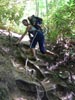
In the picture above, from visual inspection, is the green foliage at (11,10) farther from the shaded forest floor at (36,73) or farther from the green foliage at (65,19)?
the shaded forest floor at (36,73)

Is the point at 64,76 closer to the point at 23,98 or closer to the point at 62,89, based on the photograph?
the point at 62,89

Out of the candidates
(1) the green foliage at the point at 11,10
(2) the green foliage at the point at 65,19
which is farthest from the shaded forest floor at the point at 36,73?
(1) the green foliage at the point at 11,10

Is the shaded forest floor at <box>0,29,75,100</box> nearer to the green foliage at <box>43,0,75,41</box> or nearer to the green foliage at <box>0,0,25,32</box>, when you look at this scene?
the green foliage at <box>43,0,75,41</box>

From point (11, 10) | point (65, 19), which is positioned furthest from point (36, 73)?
point (11, 10)

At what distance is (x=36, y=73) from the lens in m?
7.87

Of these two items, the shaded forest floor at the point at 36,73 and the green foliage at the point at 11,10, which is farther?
the green foliage at the point at 11,10

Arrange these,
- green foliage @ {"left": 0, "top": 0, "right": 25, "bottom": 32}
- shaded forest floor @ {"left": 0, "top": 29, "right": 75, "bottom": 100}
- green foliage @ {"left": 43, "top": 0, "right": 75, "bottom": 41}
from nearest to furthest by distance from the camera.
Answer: shaded forest floor @ {"left": 0, "top": 29, "right": 75, "bottom": 100} → green foliage @ {"left": 43, "top": 0, "right": 75, "bottom": 41} → green foliage @ {"left": 0, "top": 0, "right": 25, "bottom": 32}

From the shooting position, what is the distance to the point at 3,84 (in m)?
5.34

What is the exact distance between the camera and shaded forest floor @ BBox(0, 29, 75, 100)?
233 inches

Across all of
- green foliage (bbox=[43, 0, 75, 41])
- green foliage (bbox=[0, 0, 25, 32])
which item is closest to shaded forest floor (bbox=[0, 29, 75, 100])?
green foliage (bbox=[43, 0, 75, 41])

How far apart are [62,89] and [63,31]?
12.9 ft

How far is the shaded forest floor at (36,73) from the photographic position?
591cm

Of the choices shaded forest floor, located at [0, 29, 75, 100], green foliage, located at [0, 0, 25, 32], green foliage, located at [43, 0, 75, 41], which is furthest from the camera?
green foliage, located at [0, 0, 25, 32]

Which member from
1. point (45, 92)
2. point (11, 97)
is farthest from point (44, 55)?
point (11, 97)
